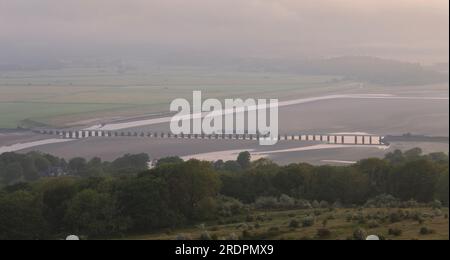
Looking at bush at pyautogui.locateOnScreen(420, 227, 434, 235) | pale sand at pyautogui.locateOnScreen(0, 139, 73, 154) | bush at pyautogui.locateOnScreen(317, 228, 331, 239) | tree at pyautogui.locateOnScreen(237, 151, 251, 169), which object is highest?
pale sand at pyautogui.locateOnScreen(0, 139, 73, 154)

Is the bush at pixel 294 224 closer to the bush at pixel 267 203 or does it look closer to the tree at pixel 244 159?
the bush at pixel 267 203

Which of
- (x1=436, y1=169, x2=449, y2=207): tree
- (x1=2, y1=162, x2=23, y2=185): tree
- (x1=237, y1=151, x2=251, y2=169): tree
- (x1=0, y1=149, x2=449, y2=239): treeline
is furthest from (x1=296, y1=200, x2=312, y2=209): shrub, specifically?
(x1=2, y1=162, x2=23, y2=185): tree

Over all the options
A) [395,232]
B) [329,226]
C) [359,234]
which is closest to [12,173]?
[329,226]

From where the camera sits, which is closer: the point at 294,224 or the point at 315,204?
the point at 294,224

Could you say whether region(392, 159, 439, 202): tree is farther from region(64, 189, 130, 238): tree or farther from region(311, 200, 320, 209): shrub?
region(64, 189, 130, 238): tree

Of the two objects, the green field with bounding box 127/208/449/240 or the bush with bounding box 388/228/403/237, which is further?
the green field with bounding box 127/208/449/240

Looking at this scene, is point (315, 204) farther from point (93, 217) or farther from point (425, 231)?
point (425, 231)
